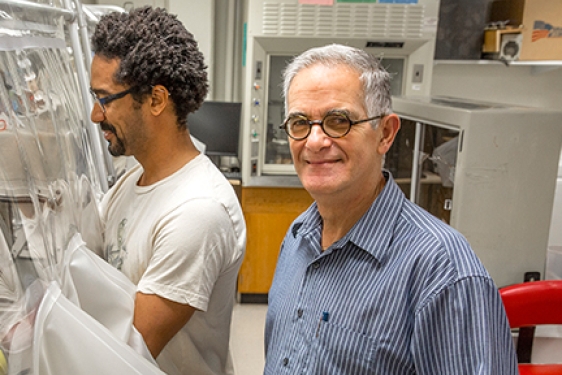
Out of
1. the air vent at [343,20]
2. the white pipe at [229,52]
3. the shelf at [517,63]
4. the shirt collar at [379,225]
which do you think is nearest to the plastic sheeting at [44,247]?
the shirt collar at [379,225]

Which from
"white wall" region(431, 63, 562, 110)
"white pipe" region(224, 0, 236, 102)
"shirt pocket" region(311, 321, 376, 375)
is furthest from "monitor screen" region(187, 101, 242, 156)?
"shirt pocket" region(311, 321, 376, 375)

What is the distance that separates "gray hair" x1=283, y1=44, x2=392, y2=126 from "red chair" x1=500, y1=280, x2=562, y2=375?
2.67 feet

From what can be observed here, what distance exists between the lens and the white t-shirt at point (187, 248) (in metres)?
1.06

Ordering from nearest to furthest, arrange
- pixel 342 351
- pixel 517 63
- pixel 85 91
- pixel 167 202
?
pixel 342 351 → pixel 167 202 → pixel 85 91 → pixel 517 63

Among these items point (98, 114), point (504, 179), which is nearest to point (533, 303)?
point (504, 179)

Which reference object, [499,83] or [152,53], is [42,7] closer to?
[152,53]

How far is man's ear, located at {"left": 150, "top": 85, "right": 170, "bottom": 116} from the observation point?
1193mm

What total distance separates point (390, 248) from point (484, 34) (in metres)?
3.08

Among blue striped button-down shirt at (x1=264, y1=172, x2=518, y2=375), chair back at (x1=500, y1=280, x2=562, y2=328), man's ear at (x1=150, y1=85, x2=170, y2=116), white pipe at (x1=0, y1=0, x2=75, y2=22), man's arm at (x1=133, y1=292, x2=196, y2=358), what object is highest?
white pipe at (x1=0, y1=0, x2=75, y2=22)

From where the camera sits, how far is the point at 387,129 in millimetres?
1000

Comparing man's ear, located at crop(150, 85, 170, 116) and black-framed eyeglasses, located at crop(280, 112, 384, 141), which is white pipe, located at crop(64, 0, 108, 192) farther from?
black-framed eyeglasses, located at crop(280, 112, 384, 141)

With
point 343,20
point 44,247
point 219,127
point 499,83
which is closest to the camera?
point 44,247

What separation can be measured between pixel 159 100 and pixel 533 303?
1.20m

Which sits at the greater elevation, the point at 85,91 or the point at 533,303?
the point at 85,91
